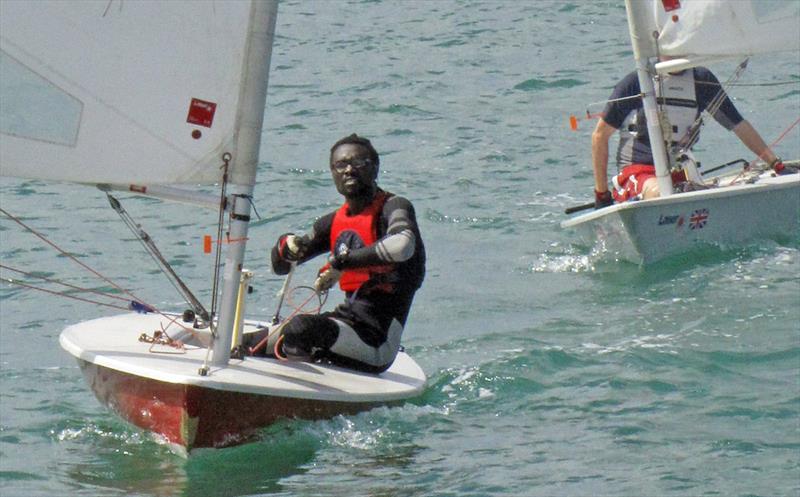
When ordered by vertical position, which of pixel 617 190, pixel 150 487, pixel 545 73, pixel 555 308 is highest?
pixel 545 73

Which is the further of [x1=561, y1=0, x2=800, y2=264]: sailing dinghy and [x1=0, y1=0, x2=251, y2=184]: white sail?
[x1=561, y1=0, x2=800, y2=264]: sailing dinghy

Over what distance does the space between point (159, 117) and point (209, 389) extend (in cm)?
115

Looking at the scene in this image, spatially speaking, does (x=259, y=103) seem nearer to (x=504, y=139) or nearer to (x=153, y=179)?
(x=153, y=179)

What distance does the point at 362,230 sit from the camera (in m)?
7.48

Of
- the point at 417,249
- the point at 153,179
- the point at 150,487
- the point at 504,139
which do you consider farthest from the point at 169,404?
the point at 504,139

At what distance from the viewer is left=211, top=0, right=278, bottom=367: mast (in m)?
6.72

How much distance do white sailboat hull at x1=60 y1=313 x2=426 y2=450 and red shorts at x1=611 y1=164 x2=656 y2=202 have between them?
3.62 metres

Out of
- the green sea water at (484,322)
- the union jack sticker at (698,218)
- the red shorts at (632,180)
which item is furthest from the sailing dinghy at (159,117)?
the red shorts at (632,180)

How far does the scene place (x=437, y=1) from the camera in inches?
842

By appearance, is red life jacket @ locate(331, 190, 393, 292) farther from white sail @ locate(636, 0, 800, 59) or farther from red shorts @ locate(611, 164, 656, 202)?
red shorts @ locate(611, 164, 656, 202)

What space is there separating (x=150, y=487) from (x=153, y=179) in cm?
130

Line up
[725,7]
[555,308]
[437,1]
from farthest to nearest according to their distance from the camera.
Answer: [437,1] < [725,7] < [555,308]

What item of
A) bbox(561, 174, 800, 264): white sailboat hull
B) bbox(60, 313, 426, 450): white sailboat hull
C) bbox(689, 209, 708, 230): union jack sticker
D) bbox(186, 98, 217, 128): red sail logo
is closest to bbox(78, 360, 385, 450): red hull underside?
bbox(60, 313, 426, 450): white sailboat hull

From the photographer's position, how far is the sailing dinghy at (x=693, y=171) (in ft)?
33.3
